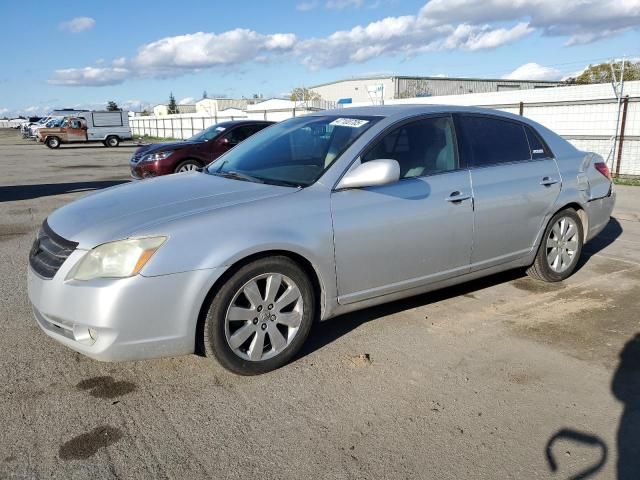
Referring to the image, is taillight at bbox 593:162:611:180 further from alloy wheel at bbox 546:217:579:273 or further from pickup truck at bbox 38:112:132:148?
pickup truck at bbox 38:112:132:148

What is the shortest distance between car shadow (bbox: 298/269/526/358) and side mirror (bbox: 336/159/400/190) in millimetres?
1131

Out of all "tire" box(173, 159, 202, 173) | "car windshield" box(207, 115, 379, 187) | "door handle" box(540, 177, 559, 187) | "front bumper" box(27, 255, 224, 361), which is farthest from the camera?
"tire" box(173, 159, 202, 173)

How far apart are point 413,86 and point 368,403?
61594 millimetres

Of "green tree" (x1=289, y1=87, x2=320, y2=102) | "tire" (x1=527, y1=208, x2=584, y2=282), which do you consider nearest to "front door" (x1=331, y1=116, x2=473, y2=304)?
"tire" (x1=527, y1=208, x2=584, y2=282)

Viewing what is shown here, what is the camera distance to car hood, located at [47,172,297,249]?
314 cm

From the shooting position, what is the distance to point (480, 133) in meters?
4.57

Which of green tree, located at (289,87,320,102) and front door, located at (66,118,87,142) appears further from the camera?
green tree, located at (289,87,320,102)

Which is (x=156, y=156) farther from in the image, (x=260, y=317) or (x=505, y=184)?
(x=260, y=317)

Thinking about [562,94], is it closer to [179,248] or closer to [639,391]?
[639,391]

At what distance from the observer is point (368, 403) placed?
311 centimetres

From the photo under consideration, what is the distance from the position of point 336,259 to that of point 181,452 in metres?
1.50

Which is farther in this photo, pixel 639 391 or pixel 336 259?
pixel 336 259

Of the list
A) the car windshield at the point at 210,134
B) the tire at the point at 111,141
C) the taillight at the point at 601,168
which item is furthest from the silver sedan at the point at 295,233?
the tire at the point at 111,141

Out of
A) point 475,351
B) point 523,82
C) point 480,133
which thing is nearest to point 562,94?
point 480,133
